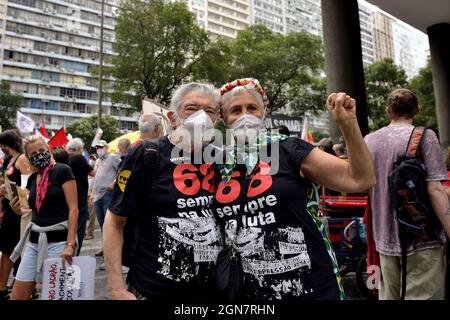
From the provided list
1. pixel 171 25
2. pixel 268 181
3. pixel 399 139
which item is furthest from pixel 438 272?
pixel 171 25

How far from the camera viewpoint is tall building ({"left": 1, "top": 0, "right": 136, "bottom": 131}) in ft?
186

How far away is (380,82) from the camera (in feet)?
108

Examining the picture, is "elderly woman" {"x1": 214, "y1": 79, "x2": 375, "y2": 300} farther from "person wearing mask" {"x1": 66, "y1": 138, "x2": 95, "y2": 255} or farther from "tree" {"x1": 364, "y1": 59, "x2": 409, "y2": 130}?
"tree" {"x1": 364, "y1": 59, "x2": 409, "y2": 130}

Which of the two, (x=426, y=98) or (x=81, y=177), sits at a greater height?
(x=426, y=98)

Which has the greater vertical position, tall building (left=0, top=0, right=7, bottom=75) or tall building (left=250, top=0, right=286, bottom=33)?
tall building (left=250, top=0, right=286, bottom=33)

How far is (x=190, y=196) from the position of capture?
153 cm

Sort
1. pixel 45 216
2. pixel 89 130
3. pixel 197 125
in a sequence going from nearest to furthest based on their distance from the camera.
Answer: pixel 197 125
pixel 45 216
pixel 89 130

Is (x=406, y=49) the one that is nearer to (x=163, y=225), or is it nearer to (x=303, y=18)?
(x=303, y=18)

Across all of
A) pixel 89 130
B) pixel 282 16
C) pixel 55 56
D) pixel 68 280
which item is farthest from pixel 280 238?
pixel 282 16

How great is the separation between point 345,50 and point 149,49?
1530 cm

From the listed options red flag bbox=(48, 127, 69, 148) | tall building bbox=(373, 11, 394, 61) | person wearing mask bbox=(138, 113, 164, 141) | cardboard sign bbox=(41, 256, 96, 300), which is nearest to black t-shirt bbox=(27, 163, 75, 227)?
cardboard sign bbox=(41, 256, 96, 300)

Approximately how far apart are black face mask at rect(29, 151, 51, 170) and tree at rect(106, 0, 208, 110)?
61.5 feet

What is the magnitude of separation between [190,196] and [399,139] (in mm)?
1646

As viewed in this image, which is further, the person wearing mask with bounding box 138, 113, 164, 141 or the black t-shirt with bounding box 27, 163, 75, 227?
the person wearing mask with bounding box 138, 113, 164, 141
